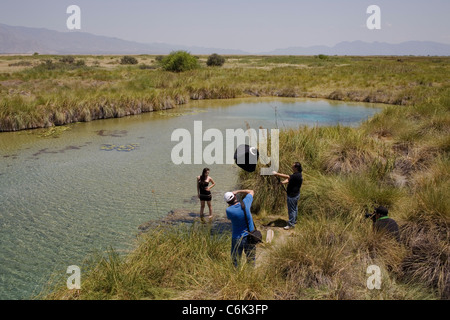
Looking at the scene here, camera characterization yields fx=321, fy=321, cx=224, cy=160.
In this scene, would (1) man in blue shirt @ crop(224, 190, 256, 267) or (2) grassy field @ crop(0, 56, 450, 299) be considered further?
(1) man in blue shirt @ crop(224, 190, 256, 267)

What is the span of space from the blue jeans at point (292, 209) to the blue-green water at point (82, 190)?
201cm

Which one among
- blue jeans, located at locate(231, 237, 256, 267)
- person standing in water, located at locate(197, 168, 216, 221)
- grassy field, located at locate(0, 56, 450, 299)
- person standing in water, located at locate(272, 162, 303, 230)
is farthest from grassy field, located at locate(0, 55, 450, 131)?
blue jeans, located at locate(231, 237, 256, 267)

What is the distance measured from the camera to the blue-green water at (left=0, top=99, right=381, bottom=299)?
6027 mm

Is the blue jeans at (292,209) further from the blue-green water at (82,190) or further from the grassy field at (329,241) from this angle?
the blue-green water at (82,190)

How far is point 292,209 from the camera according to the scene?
670 centimetres

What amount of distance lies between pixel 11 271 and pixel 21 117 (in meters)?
13.6

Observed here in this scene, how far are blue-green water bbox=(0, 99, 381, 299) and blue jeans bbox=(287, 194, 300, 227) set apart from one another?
6.58ft

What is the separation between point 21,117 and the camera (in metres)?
16.5

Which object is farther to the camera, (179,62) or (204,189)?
(179,62)

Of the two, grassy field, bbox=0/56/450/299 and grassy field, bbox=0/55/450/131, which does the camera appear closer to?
grassy field, bbox=0/56/450/299

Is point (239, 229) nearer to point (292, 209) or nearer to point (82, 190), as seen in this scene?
point (292, 209)

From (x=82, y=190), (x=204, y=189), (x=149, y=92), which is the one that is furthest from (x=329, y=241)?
(x=149, y=92)

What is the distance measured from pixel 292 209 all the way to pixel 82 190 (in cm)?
605

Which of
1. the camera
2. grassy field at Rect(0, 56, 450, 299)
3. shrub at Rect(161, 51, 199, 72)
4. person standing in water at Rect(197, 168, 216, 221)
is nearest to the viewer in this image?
grassy field at Rect(0, 56, 450, 299)
